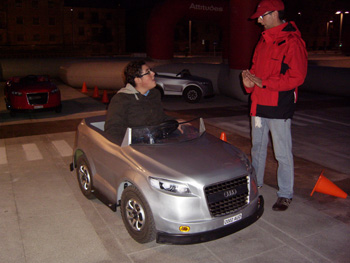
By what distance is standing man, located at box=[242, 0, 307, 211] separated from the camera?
4.59 m

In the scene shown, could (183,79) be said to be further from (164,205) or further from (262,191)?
(164,205)

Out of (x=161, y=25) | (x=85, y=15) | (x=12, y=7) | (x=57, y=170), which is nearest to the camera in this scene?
(x=57, y=170)

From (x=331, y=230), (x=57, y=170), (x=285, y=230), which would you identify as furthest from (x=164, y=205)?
(x=57, y=170)

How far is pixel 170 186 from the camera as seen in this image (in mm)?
3773

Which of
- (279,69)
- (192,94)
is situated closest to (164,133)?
(279,69)

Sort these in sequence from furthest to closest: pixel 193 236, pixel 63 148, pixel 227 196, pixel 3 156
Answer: pixel 63 148 < pixel 3 156 < pixel 227 196 < pixel 193 236

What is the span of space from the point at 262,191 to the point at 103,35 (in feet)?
254

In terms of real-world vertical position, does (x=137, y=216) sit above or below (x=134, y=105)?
below

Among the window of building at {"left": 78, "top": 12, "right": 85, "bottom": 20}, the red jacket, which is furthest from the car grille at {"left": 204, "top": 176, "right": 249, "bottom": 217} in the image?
the window of building at {"left": 78, "top": 12, "right": 85, "bottom": 20}

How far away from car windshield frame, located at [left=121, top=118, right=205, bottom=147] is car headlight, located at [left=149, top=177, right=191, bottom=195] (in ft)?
2.55

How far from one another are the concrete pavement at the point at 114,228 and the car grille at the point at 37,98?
5148mm

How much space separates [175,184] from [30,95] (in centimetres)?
971

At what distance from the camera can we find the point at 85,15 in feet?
255

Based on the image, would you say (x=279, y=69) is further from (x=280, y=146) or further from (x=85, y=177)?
(x=85, y=177)
